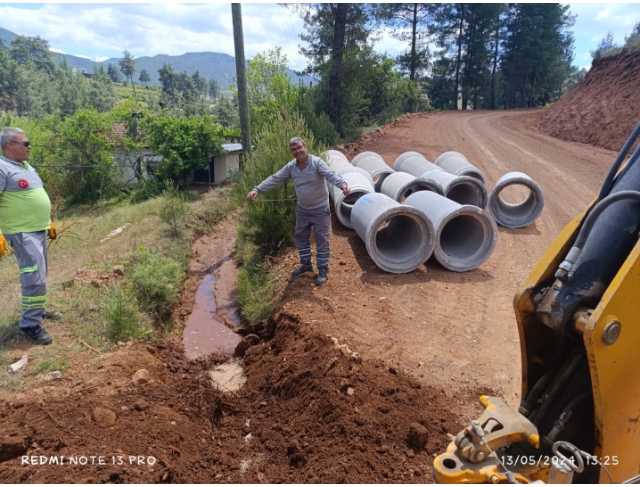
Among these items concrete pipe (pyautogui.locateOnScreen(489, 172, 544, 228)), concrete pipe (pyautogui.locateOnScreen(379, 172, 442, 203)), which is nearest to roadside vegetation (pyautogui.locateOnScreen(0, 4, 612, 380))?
concrete pipe (pyautogui.locateOnScreen(379, 172, 442, 203))

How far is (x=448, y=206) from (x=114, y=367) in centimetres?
465

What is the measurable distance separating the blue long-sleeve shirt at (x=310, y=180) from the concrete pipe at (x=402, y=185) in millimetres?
2483

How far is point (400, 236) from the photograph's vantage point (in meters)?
6.90

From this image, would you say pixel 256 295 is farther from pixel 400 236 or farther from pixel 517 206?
pixel 517 206

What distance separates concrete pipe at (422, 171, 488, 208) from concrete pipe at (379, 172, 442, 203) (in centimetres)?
10

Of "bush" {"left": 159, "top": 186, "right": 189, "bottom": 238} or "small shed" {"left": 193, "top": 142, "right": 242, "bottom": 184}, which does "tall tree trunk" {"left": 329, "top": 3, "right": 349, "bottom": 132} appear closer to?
"small shed" {"left": 193, "top": 142, "right": 242, "bottom": 184}

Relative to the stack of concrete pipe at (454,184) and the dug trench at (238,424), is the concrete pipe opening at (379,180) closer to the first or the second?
the stack of concrete pipe at (454,184)

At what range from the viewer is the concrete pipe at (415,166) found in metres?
8.83

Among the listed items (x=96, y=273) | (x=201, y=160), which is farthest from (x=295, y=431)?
(x=201, y=160)

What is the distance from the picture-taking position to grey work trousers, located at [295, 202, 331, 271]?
5.66 meters

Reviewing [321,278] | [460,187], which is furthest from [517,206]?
[321,278]

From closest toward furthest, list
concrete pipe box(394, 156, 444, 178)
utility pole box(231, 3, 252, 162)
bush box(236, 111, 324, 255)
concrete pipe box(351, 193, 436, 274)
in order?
concrete pipe box(351, 193, 436, 274)
bush box(236, 111, 324, 255)
concrete pipe box(394, 156, 444, 178)
utility pole box(231, 3, 252, 162)

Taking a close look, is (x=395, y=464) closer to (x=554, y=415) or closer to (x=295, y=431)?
(x=295, y=431)

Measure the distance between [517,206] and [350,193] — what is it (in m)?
3.45
